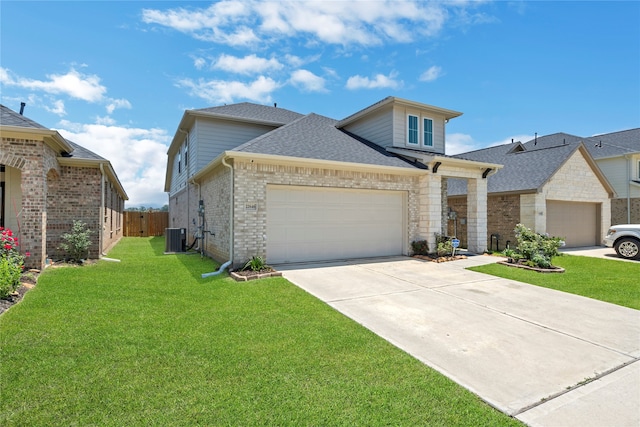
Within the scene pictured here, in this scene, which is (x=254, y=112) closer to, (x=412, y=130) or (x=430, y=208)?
(x=412, y=130)

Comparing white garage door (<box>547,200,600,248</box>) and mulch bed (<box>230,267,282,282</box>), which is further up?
white garage door (<box>547,200,600,248</box>)

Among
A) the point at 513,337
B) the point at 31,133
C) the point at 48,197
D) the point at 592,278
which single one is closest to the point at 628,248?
the point at 592,278

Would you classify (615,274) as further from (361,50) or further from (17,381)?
(17,381)

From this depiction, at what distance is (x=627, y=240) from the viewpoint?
1216 centimetres

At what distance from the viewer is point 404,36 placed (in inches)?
423

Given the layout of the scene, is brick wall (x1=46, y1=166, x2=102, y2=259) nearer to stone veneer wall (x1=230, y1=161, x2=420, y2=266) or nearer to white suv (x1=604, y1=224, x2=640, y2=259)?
stone veneer wall (x1=230, y1=161, x2=420, y2=266)

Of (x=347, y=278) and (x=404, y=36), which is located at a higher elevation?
(x=404, y=36)

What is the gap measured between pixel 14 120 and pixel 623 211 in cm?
2760

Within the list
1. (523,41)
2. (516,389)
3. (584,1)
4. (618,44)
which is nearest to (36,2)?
(516,389)

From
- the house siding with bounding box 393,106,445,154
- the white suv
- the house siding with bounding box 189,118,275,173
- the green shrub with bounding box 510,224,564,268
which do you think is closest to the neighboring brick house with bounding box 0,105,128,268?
the house siding with bounding box 189,118,275,173

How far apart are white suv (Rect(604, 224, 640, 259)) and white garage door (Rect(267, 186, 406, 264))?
878 cm

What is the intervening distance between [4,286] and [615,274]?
1409cm

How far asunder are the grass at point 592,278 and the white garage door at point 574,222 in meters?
4.18

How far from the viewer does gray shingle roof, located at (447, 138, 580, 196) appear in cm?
1409
